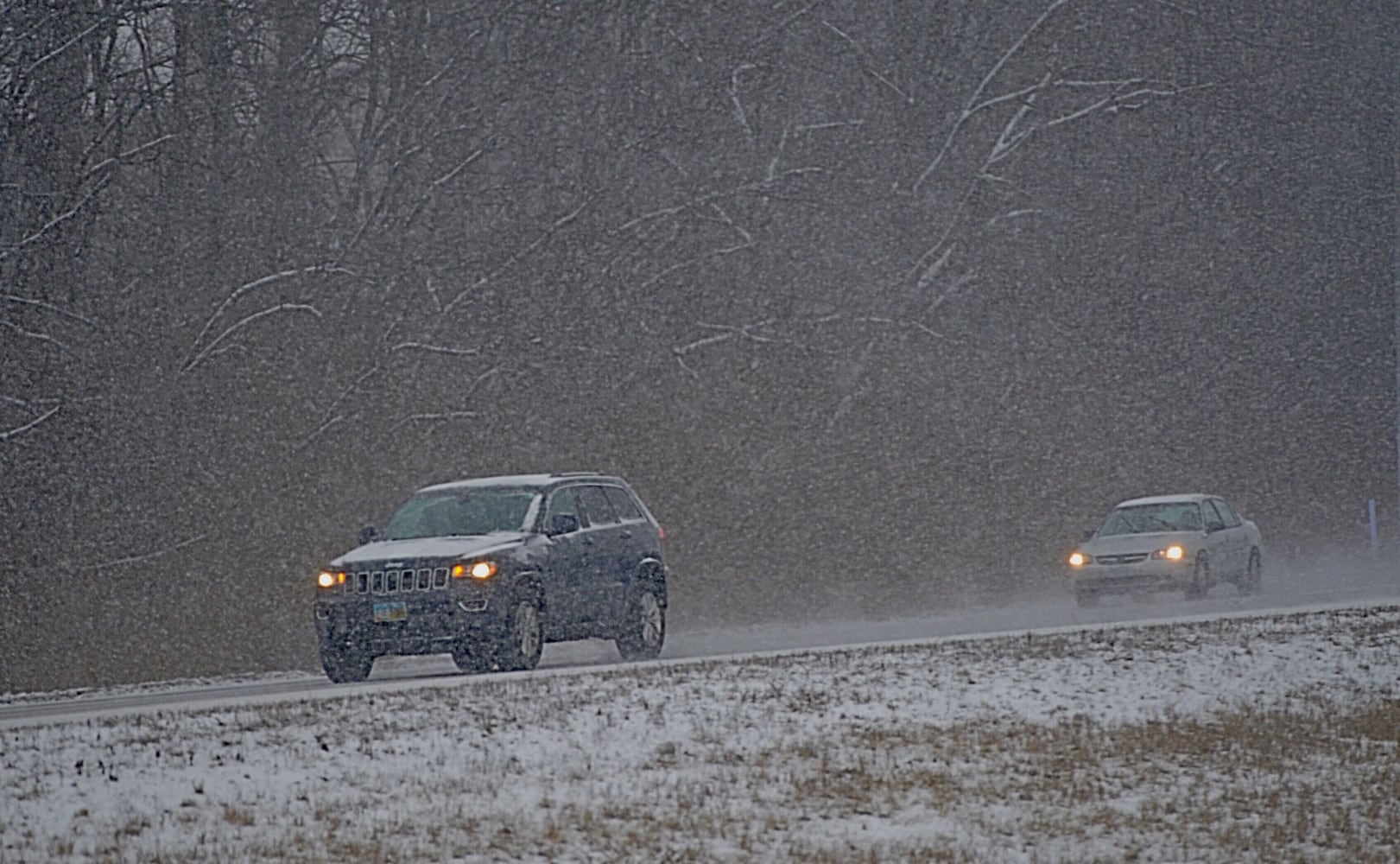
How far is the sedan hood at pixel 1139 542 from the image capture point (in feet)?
94.1

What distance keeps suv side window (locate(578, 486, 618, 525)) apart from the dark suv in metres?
0.02

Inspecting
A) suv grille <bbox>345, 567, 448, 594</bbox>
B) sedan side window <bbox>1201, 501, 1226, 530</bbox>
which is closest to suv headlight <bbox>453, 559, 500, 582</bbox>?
suv grille <bbox>345, 567, 448, 594</bbox>

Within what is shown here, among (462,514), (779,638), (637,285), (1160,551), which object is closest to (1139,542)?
(1160,551)

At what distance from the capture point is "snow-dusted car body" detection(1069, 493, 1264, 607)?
1126 inches

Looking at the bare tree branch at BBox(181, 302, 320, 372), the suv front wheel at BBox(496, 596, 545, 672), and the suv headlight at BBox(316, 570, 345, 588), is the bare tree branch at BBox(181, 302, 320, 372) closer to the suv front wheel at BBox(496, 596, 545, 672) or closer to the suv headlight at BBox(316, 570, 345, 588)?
the suv headlight at BBox(316, 570, 345, 588)

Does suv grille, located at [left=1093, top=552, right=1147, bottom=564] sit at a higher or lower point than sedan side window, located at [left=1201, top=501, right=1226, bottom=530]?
lower

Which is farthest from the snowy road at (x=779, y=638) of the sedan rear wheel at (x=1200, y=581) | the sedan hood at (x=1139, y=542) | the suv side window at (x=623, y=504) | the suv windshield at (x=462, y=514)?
the suv side window at (x=623, y=504)

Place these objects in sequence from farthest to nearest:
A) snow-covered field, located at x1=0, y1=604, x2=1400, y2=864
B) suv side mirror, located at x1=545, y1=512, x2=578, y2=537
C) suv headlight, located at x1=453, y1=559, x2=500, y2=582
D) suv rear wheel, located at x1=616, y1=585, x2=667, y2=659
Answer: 1. suv rear wheel, located at x1=616, y1=585, x2=667, y2=659
2. suv side mirror, located at x1=545, y1=512, x2=578, y2=537
3. suv headlight, located at x1=453, y1=559, x2=500, y2=582
4. snow-covered field, located at x1=0, y1=604, x2=1400, y2=864

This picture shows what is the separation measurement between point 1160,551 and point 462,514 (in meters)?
12.1

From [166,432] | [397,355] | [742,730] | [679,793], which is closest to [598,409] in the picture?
[397,355]

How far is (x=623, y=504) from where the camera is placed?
21.5 metres

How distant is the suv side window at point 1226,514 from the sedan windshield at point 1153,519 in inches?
34.5

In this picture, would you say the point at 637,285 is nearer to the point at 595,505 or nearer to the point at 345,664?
the point at 595,505

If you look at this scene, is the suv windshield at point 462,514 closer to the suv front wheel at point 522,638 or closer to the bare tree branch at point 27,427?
the suv front wheel at point 522,638
